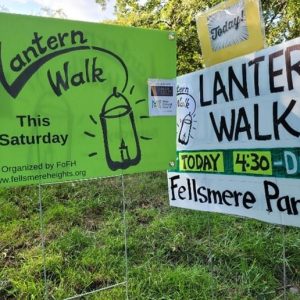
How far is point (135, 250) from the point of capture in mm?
3109

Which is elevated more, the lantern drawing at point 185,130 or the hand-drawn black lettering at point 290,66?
the hand-drawn black lettering at point 290,66

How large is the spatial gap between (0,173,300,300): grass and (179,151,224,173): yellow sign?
451 millimetres

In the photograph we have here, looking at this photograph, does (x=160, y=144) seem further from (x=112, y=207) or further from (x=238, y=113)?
(x=112, y=207)

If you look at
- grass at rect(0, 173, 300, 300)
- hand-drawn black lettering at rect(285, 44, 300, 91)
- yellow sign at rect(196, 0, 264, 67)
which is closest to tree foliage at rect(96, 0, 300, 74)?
grass at rect(0, 173, 300, 300)

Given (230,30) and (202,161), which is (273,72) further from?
(202,161)

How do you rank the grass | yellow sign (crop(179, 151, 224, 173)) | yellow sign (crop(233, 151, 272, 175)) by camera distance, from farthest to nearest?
the grass < yellow sign (crop(179, 151, 224, 173)) < yellow sign (crop(233, 151, 272, 175))

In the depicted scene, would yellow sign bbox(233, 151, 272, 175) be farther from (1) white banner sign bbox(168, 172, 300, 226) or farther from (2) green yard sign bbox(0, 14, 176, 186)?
(2) green yard sign bbox(0, 14, 176, 186)

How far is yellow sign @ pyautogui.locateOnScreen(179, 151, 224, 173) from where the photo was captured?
1.98 metres

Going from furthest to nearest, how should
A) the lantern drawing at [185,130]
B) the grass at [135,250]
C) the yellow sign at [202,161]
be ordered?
the grass at [135,250] → the lantern drawing at [185,130] → the yellow sign at [202,161]

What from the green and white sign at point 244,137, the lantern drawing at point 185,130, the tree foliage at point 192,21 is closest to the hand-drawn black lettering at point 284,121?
the green and white sign at point 244,137

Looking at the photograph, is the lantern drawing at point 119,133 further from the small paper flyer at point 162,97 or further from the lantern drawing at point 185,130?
the lantern drawing at point 185,130

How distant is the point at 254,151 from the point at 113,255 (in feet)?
5.02

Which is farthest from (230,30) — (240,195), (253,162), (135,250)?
(135,250)

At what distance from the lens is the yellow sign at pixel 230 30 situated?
6.04 feet
